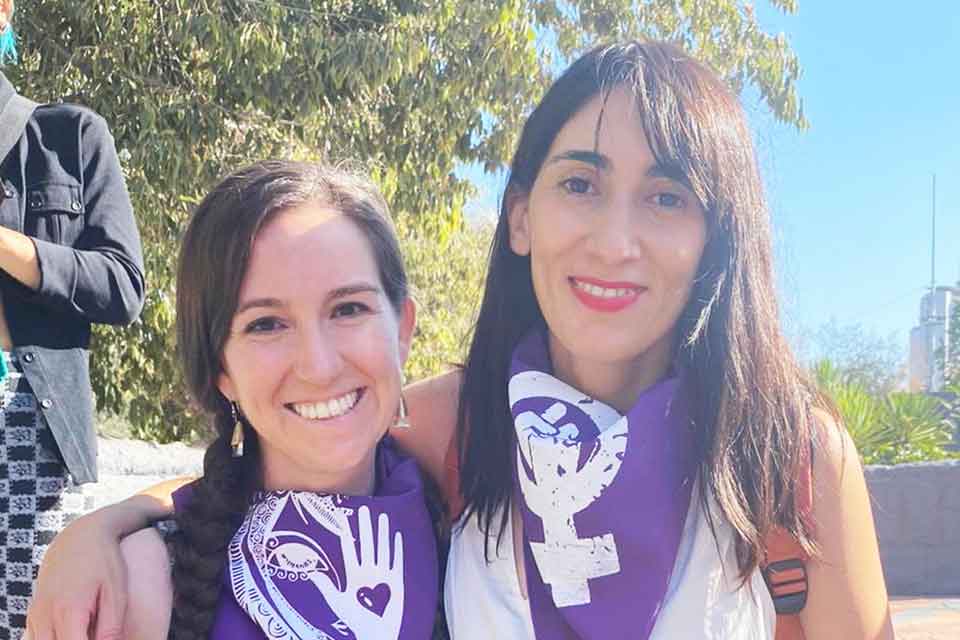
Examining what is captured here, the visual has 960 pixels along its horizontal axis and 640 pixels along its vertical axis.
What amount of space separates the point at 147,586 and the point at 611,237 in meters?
0.92

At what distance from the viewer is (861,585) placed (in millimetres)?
1573

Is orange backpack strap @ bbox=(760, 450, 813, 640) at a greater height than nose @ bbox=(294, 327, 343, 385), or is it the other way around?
nose @ bbox=(294, 327, 343, 385)

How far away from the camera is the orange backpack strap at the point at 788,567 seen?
60.7 inches

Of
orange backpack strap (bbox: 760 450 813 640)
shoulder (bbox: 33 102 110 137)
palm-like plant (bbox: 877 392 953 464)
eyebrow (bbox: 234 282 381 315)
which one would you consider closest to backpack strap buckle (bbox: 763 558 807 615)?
orange backpack strap (bbox: 760 450 813 640)

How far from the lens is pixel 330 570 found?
161 cm

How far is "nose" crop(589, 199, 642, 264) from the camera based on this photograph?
1.61 meters

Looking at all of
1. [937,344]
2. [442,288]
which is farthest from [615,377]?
[937,344]

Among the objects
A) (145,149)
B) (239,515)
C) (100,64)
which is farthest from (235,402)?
(100,64)

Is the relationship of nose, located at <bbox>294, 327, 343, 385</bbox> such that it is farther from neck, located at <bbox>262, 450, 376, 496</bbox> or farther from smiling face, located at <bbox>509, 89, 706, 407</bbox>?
smiling face, located at <bbox>509, 89, 706, 407</bbox>

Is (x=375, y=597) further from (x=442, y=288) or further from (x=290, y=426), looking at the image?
(x=442, y=288)

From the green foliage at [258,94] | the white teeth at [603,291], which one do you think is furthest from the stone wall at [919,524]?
the white teeth at [603,291]

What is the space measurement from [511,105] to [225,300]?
518cm

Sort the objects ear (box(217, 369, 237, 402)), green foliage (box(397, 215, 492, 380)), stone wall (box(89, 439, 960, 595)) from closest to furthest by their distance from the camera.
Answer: ear (box(217, 369, 237, 402)) < stone wall (box(89, 439, 960, 595)) < green foliage (box(397, 215, 492, 380))

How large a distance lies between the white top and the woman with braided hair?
63mm
